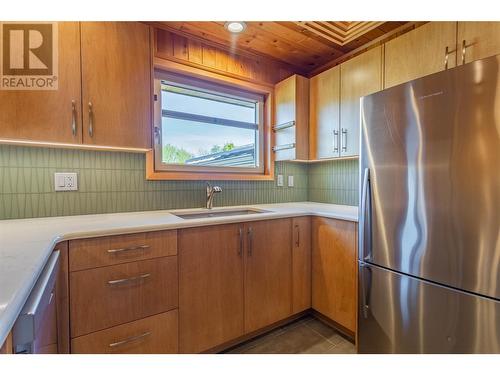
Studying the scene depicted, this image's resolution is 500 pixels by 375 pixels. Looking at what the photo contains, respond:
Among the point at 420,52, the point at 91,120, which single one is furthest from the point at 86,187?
the point at 420,52

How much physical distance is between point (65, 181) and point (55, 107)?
47 centimetres

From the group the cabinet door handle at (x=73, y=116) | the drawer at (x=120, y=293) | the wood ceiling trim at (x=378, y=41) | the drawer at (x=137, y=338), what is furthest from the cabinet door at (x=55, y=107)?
the wood ceiling trim at (x=378, y=41)

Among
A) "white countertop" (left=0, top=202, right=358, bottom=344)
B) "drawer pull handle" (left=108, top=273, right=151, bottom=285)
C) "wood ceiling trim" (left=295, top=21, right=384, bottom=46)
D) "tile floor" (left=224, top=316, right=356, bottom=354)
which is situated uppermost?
"wood ceiling trim" (left=295, top=21, right=384, bottom=46)

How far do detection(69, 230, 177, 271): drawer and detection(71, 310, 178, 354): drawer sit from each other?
0.32m

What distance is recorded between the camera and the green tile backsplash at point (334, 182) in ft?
7.34

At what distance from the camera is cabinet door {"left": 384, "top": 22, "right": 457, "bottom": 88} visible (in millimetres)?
1379

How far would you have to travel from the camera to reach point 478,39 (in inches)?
50.1

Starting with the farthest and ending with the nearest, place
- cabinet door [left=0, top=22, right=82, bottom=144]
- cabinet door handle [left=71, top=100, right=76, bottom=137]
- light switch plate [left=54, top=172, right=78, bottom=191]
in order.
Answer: light switch plate [left=54, top=172, right=78, bottom=191]
cabinet door handle [left=71, top=100, right=76, bottom=137]
cabinet door [left=0, top=22, right=82, bottom=144]

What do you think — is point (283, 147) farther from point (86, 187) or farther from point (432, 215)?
point (86, 187)

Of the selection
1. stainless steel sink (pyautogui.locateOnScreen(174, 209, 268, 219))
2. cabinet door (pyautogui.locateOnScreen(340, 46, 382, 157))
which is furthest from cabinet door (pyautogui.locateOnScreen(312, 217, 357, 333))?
cabinet door (pyautogui.locateOnScreen(340, 46, 382, 157))

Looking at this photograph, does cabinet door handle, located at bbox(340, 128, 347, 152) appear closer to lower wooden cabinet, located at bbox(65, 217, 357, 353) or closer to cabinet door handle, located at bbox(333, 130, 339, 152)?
cabinet door handle, located at bbox(333, 130, 339, 152)

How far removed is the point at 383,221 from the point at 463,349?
61 cm

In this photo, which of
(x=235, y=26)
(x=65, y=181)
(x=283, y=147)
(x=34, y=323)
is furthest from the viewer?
(x=283, y=147)
